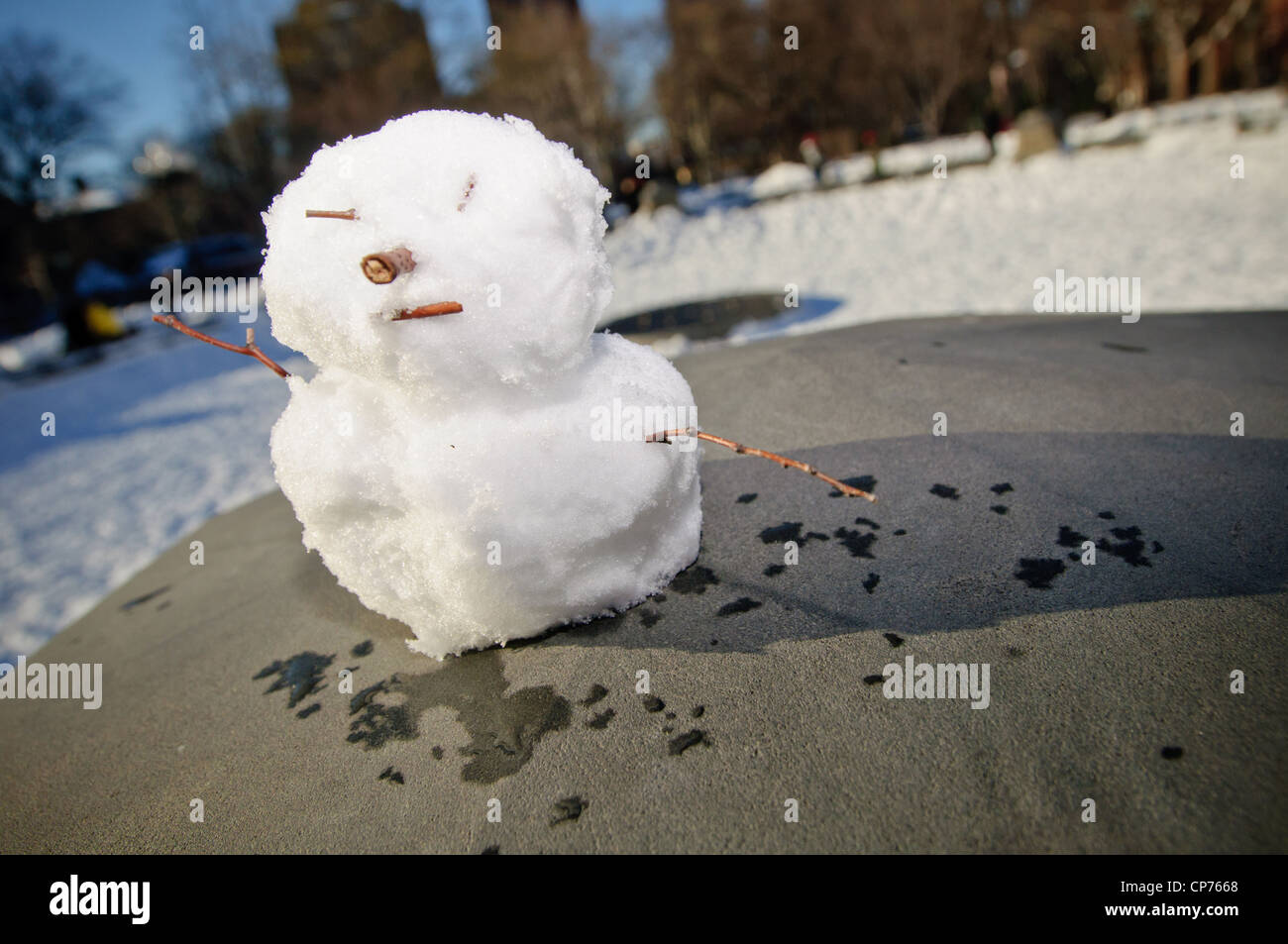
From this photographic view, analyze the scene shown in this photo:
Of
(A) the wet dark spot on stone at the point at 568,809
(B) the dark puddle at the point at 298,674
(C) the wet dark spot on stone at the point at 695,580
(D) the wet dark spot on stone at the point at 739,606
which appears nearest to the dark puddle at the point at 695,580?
(C) the wet dark spot on stone at the point at 695,580

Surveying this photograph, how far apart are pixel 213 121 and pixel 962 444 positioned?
26.6 m

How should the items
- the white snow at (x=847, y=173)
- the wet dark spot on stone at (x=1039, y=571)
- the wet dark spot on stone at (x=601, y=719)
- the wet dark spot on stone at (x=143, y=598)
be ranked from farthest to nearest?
the white snow at (x=847, y=173) < the wet dark spot on stone at (x=143, y=598) < the wet dark spot on stone at (x=1039, y=571) < the wet dark spot on stone at (x=601, y=719)

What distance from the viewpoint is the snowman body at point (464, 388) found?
1.58 meters

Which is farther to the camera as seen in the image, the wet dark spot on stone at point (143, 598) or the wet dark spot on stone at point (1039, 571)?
the wet dark spot on stone at point (143, 598)

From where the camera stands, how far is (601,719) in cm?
167

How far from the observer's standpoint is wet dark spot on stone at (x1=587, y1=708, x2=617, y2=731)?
1659 millimetres

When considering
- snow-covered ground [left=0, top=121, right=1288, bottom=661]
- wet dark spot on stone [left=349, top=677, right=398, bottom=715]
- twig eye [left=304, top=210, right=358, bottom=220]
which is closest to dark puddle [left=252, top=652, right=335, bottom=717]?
wet dark spot on stone [left=349, top=677, right=398, bottom=715]

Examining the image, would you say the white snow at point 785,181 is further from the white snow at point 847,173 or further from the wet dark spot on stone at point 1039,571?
the wet dark spot on stone at point 1039,571

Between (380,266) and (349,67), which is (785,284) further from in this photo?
(349,67)

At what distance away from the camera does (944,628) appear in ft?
5.72

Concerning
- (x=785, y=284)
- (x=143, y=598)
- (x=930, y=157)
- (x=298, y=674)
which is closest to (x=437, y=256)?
(x=298, y=674)

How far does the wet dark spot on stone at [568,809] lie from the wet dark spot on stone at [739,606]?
661mm
